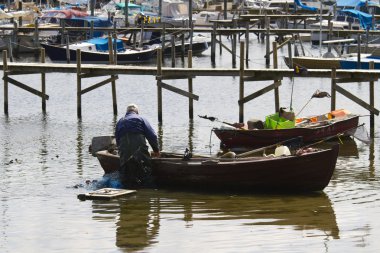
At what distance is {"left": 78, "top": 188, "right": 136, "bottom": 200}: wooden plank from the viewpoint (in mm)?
23562

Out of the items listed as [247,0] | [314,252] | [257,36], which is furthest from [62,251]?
[247,0]

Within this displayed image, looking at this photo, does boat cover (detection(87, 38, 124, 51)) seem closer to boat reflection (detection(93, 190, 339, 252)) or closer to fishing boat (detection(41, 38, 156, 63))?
fishing boat (detection(41, 38, 156, 63))

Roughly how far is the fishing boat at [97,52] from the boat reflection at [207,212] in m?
40.2

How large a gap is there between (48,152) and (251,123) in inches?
219

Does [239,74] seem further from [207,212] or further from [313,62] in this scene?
[313,62]

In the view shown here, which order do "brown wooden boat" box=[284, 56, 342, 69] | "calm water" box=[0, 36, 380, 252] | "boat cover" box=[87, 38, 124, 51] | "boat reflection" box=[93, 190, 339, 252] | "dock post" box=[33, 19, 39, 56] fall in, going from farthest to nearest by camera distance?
"dock post" box=[33, 19, 39, 56], "boat cover" box=[87, 38, 124, 51], "brown wooden boat" box=[284, 56, 342, 69], "boat reflection" box=[93, 190, 339, 252], "calm water" box=[0, 36, 380, 252]

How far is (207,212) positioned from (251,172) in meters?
1.70

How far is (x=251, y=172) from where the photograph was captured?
23.9m

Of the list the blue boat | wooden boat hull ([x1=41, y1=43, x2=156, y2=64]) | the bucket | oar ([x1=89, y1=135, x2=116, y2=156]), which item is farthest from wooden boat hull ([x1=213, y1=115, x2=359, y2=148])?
wooden boat hull ([x1=41, y1=43, x2=156, y2=64])

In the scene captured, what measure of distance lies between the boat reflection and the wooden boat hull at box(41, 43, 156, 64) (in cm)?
4015

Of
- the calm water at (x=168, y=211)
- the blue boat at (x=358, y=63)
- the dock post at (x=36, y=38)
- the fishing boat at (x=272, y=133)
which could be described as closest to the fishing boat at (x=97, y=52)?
the dock post at (x=36, y=38)

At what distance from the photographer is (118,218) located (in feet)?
72.5

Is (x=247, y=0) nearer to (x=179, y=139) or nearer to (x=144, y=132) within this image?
(x=179, y=139)

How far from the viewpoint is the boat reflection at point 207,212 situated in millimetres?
21016
